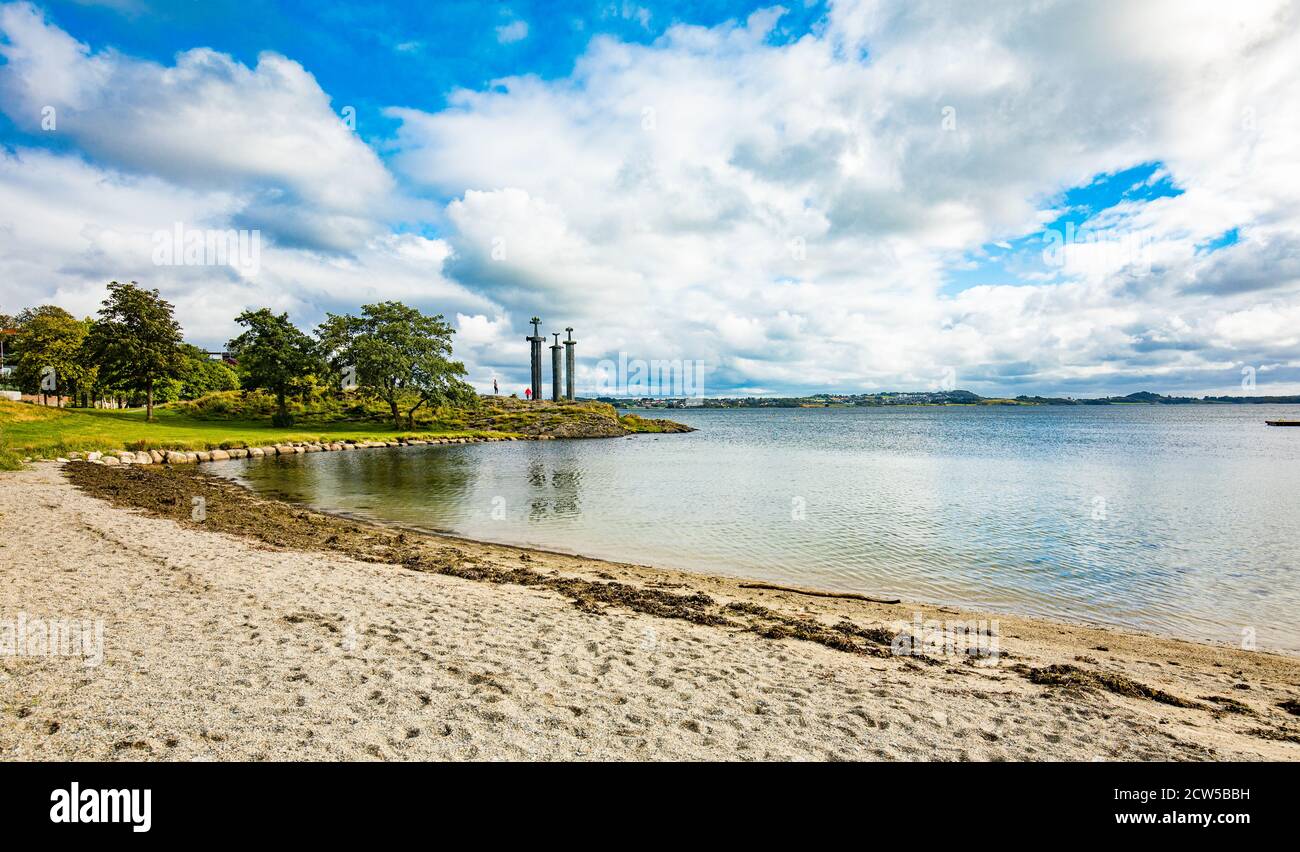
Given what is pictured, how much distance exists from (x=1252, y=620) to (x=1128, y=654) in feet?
18.3

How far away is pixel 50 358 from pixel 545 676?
95048 millimetres

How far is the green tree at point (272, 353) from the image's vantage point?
69.1 meters

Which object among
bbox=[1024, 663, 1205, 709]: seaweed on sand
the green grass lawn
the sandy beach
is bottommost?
bbox=[1024, 663, 1205, 709]: seaweed on sand

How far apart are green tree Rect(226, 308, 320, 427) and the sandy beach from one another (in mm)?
62681

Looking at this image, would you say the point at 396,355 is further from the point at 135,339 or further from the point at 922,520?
the point at 922,520

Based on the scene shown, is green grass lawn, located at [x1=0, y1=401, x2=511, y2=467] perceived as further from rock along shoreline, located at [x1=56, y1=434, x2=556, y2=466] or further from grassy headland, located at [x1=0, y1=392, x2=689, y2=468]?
rock along shoreline, located at [x1=56, y1=434, x2=556, y2=466]

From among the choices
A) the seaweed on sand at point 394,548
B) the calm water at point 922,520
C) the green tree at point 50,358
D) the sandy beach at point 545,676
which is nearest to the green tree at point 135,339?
the green tree at point 50,358

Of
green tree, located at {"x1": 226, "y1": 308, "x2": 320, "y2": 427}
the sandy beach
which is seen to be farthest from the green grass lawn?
the sandy beach

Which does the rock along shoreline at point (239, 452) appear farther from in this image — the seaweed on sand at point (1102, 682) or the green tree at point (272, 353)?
the seaweed on sand at point (1102, 682)

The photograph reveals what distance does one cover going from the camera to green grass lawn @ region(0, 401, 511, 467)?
3534 centimetres

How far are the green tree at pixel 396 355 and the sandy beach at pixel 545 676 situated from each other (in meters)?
61.8

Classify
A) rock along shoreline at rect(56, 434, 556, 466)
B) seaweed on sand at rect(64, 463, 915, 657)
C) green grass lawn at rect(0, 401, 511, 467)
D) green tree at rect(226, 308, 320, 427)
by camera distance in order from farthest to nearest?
green tree at rect(226, 308, 320, 427), green grass lawn at rect(0, 401, 511, 467), rock along shoreline at rect(56, 434, 556, 466), seaweed on sand at rect(64, 463, 915, 657)
